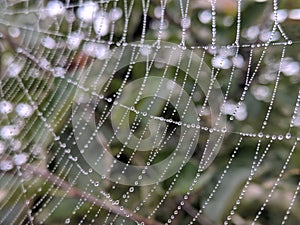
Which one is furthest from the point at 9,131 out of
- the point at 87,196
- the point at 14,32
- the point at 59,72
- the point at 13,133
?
the point at 14,32

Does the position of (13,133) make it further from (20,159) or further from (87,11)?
(87,11)

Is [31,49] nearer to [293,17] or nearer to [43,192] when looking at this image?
[43,192]

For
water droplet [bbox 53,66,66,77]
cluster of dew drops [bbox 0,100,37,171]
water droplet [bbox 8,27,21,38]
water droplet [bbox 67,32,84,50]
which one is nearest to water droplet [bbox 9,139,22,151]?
cluster of dew drops [bbox 0,100,37,171]

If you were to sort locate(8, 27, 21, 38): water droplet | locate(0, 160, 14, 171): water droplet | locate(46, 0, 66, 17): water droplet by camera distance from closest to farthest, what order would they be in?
locate(0, 160, 14, 171): water droplet
locate(46, 0, 66, 17): water droplet
locate(8, 27, 21, 38): water droplet

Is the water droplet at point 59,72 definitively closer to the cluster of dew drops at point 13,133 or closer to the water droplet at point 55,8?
the cluster of dew drops at point 13,133

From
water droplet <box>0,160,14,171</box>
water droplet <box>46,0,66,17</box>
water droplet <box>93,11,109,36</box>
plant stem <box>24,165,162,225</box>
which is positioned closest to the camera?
plant stem <box>24,165,162,225</box>

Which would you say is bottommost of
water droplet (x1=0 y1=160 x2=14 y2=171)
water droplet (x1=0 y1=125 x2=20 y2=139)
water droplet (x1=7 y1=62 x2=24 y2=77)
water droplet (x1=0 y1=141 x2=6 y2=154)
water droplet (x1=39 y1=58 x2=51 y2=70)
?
water droplet (x1=0 y1=160 x2=14 y2=171)

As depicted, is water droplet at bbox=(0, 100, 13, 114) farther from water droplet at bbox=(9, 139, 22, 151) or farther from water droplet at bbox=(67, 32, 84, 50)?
water droplet at bbox=(67, 32, 84, 50)
